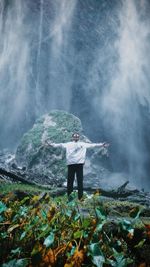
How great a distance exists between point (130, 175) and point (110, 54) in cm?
1284

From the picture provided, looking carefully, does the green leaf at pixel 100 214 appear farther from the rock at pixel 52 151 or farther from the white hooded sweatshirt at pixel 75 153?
the rock at pixel 52 151

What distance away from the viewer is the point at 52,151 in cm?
2073

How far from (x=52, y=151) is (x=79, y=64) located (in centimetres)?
1393

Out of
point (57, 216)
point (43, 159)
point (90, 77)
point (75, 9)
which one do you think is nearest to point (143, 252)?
point (57, 216)

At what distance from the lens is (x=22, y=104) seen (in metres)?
32.3

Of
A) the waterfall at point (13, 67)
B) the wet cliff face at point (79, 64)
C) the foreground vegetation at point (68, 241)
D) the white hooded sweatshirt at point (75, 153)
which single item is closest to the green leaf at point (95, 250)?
the foreground vegetation at point (68, 241)

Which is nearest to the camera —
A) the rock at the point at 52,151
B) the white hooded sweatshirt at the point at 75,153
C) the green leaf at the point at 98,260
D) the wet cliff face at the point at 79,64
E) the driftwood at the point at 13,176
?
the green leaf at the point at 98,260

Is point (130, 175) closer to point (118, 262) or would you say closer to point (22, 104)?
point (22, 104)

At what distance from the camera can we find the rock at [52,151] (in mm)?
19938

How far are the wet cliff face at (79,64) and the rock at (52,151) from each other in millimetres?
6388

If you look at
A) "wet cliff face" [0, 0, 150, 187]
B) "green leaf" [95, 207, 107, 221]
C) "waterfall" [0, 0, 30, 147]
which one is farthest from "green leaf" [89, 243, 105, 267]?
"waterfall" [0, 0, 30, 147]

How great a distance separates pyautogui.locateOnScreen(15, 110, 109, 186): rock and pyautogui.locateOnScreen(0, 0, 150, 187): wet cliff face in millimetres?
6388

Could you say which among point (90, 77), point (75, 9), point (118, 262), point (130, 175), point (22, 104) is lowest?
point (118, 262)

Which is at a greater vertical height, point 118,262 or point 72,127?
point 72,127
